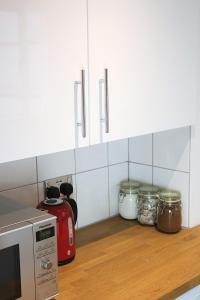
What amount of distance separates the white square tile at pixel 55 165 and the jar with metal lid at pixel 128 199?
30 cm

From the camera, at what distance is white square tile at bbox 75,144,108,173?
6.50 feet

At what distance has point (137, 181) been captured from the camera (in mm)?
2203

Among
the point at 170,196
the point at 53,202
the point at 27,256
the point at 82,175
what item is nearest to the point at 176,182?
the point at 170,196

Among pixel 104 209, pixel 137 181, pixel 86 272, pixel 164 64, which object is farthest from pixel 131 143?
pixel 86 272

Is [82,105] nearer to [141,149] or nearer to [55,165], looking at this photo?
[55,165]

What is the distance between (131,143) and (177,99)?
1.44 feet

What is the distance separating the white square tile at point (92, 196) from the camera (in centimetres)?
202

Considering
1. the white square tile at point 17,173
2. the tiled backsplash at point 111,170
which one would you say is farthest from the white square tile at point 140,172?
the white square tile at point 17,173

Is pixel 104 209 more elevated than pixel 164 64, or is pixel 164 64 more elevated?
pixel 164 64

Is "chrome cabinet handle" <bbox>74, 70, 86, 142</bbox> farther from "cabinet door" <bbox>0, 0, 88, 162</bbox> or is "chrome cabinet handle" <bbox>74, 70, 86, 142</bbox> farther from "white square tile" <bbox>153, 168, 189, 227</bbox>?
"white square tile" <bbox>153, 168, 189, 227</bbox>

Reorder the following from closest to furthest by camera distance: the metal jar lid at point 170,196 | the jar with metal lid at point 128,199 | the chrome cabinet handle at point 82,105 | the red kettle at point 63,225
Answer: the chrome cabinet handle at point 82,105 → the red kettle at point 63,225 → the metal jar lid at point 170,196 → the jar with metal lid at point 128,199

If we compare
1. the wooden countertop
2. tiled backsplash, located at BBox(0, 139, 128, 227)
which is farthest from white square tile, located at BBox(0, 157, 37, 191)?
the wooden countertop

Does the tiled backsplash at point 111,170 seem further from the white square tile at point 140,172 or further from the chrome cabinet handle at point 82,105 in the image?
the chrome cabinet handle at point 82,105

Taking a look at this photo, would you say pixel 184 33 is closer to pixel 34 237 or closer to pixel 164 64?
pixel 164 64
